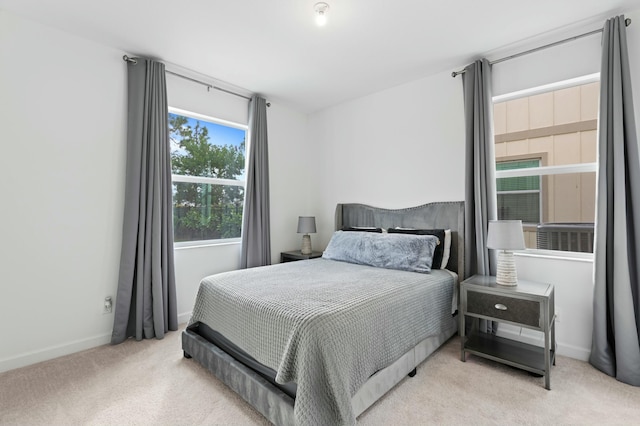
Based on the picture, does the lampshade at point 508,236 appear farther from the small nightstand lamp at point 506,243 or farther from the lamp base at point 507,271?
the lamp base at point 507,271

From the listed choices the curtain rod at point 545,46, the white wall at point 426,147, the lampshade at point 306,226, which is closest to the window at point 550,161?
the white wall at point 426,147

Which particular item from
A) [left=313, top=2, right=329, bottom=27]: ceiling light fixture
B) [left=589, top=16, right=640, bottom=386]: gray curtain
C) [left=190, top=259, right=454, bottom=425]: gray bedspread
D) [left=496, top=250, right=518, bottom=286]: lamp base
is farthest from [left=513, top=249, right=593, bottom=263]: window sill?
[left=313, top=2, right=329, bottom=27]: ceiling light fixture

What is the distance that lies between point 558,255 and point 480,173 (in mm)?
925

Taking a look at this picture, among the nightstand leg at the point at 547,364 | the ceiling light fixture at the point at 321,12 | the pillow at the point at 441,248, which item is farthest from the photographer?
the pillow at the point at 441,248

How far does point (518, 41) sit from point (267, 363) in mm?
3161

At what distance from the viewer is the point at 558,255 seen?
2545 mm

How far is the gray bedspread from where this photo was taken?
4.77ft

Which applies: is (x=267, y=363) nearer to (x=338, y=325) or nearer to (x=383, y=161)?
(x=338, y=325)

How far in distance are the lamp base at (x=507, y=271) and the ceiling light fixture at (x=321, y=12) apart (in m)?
2.24

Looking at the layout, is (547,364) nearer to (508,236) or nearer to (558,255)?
(508,236)

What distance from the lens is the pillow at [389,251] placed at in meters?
2.71

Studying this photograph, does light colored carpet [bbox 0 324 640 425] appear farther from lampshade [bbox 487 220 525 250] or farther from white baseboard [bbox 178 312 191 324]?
lampshade [bbox 487 220 525 250]

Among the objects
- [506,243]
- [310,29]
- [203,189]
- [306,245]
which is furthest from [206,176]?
[506,243]

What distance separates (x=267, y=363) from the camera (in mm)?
1662
